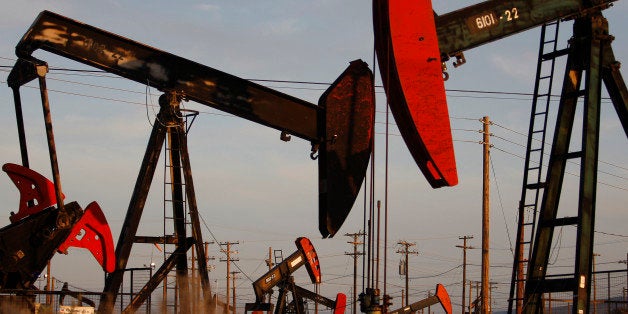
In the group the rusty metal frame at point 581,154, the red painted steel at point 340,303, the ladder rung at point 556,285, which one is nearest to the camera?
the rusty metal frame at point 581,154

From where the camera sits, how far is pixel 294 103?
11234mm

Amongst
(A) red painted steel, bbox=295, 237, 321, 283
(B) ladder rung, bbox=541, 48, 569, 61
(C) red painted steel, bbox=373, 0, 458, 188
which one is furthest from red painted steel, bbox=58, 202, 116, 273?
(B) ladder rung, bbox=541, 48, 569, 61

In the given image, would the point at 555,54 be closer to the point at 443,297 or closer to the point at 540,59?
the point at 540,59

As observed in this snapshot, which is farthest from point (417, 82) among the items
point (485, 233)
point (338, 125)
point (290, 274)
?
point (485, 233)

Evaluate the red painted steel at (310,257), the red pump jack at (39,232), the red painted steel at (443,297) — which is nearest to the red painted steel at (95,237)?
the red pump jack at (39,232)

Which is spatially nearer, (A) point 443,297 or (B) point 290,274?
(B) point 290,274

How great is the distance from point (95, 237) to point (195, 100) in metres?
2.16

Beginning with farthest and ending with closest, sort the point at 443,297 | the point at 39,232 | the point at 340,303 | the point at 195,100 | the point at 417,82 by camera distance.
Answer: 1. the point at 443,297
2. the point at 340,303
3. the point at 195,100
4. the point at 39,232
5. the point at 417,82

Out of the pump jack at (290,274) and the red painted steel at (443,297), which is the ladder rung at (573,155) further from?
the red painted steel at (443,297)

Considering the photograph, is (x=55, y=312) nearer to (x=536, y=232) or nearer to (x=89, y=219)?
(x=89, y=219)

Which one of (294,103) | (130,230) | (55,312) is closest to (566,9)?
(294,103)

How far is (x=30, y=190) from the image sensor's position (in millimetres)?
10070

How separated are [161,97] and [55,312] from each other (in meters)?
3.03

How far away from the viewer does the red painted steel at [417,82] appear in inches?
360
